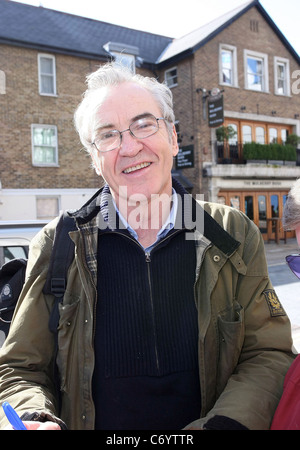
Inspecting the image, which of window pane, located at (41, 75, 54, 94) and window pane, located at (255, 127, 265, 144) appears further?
window pane, located at (255, 127, 265, 144)

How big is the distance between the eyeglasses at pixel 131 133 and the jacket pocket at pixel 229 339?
2.91 ft

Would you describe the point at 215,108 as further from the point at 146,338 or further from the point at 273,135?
the point at 146,338

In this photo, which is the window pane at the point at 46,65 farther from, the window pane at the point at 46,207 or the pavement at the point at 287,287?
the pavement at the point at 287,287

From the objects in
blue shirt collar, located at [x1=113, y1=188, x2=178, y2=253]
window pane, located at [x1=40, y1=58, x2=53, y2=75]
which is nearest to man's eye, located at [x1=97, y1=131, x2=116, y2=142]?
blue shirt collar, located at [x1=113, y1=188, x2=178, y2=253]

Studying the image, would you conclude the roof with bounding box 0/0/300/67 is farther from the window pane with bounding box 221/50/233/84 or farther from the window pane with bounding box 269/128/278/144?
the window pane with bounding box 269/128/278/144

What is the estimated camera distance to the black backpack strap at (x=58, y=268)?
5.32 feet

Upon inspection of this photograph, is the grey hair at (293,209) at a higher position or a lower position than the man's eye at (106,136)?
lower

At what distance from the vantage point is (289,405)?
138 cm

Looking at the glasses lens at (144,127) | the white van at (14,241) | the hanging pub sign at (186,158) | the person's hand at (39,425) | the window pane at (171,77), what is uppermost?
the window pane at (171,77)

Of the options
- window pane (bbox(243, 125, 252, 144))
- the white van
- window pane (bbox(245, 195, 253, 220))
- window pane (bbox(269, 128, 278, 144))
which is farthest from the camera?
window pane (bbox(269, 128, 278, 144))

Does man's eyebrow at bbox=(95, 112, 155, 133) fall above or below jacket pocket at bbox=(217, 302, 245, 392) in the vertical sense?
above

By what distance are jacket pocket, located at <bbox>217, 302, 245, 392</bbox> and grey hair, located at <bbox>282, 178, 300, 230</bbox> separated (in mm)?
399

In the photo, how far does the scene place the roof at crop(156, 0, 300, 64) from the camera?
696 inches

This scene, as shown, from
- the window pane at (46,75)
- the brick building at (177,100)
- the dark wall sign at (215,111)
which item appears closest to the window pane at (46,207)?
the brick building at (177,100)
